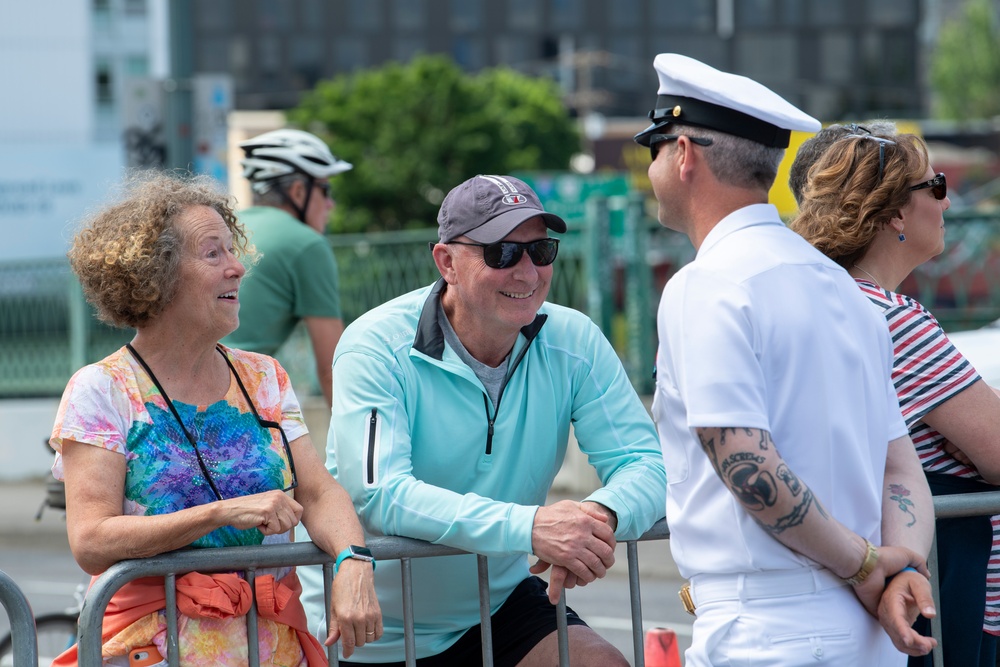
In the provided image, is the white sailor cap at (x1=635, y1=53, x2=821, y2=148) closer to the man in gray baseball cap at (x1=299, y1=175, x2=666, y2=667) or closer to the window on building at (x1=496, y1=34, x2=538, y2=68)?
the man in gray baseball cap at (x1=299, y1=175, x2=666, y2=667)

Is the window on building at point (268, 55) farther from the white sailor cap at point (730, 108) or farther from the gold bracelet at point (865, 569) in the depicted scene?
the gold bracelet at point (865, 569)

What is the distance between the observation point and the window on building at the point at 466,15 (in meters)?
74.9

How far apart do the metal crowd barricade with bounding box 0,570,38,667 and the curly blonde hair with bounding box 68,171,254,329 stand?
2.17 feet

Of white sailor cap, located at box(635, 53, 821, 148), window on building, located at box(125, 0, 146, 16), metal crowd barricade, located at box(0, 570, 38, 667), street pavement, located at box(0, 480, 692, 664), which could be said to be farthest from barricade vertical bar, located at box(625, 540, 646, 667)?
window on building, located at box(125, 0, 146, 16)

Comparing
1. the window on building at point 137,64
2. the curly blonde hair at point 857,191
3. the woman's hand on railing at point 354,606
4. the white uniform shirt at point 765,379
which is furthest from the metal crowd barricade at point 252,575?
the window on building at point 137,64

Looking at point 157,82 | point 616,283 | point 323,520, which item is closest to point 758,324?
point 323,520

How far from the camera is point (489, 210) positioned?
3.11 metres

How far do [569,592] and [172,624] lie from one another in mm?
5867

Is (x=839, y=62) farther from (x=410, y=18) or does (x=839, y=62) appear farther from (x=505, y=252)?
(x=505, y=252)

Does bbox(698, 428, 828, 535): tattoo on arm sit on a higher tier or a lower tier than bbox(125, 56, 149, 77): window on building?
lower

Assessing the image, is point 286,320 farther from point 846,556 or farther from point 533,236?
point 846,556

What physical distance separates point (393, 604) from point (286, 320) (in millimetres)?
1858

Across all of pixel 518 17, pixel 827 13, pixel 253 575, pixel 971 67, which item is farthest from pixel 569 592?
pixel 827 13

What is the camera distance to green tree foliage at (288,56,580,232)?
155ft
